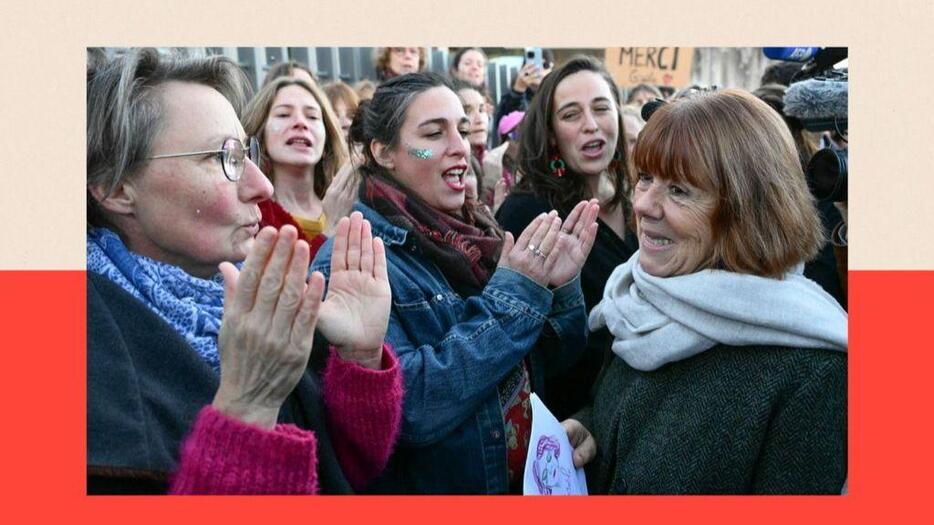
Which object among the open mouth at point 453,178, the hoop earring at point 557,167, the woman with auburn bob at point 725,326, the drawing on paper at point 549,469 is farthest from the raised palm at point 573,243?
the hoop earring at point 557,167

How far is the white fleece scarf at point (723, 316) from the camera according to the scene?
190cm

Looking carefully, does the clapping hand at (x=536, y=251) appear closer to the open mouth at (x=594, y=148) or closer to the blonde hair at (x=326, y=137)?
the open mouth at (x=594, y=148)

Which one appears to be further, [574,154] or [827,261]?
[574,154]

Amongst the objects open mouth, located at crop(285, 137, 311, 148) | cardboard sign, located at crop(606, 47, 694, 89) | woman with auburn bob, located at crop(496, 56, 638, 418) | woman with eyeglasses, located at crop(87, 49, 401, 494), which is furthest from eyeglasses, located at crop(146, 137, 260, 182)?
cardboard sign, located at crop(606, 47, 694, 89)

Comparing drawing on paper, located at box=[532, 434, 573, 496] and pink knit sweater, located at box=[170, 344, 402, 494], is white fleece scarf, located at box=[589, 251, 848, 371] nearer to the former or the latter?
drawing on paper, located at box=[532, 434, 573, 496]

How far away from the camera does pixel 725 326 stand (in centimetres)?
197

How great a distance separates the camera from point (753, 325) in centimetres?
195

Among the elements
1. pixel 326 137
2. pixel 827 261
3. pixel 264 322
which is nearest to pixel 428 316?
pixel 264 322

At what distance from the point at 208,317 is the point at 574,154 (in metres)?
1.90

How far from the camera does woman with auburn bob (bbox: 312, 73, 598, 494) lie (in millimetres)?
2129

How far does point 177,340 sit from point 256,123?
2.36 metres

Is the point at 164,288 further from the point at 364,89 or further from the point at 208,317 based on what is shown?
the point at 364,89

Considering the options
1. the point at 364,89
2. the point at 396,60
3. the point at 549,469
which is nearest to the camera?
the point at 549,469

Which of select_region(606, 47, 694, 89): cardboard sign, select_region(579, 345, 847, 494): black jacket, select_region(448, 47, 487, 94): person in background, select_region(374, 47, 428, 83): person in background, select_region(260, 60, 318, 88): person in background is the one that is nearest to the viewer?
select_region(579, 345, 847, 494): black jacket
